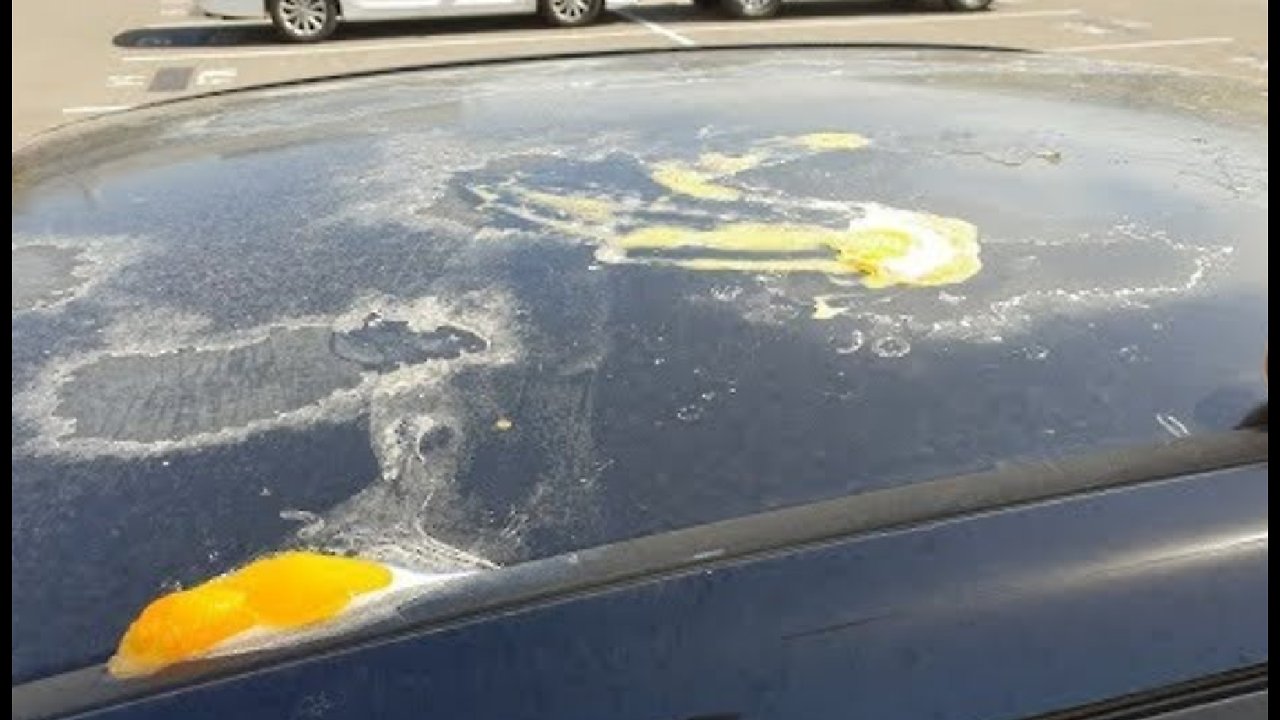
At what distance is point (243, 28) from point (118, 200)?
1240 centimetres

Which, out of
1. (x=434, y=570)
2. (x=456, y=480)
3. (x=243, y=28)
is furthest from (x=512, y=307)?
(x=243, y=28)

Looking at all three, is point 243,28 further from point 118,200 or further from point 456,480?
point 456,480

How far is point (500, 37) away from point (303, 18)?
1860 millimetres

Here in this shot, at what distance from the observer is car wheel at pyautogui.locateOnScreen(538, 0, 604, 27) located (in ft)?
43.4

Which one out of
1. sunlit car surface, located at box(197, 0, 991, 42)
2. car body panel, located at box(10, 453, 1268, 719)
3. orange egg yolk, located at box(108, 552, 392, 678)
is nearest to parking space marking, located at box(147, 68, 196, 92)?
sunlit car surface, located at box(197, 0, 991, 42)

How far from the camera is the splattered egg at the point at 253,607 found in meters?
1.06

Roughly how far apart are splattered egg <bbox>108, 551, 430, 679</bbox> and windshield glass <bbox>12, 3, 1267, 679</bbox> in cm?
2

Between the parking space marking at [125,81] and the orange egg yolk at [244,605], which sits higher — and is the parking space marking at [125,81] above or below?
below

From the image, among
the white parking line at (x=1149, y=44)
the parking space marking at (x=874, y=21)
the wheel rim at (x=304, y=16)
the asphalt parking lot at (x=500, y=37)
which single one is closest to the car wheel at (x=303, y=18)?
the wheel rim at (x=304, y=16)

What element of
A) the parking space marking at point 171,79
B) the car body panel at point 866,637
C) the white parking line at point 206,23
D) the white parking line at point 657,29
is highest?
the car body panel at point 866,637

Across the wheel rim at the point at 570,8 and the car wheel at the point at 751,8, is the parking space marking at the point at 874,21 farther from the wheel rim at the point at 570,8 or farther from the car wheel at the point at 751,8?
the wheel rim at the point at 570,8

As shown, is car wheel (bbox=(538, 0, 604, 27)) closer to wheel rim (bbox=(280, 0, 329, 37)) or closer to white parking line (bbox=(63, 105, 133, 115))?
wheel rim (bbox=(280, 0, 329, 37))

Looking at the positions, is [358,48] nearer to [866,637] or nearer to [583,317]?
[583,317]

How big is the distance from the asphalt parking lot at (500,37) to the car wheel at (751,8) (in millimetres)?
109
